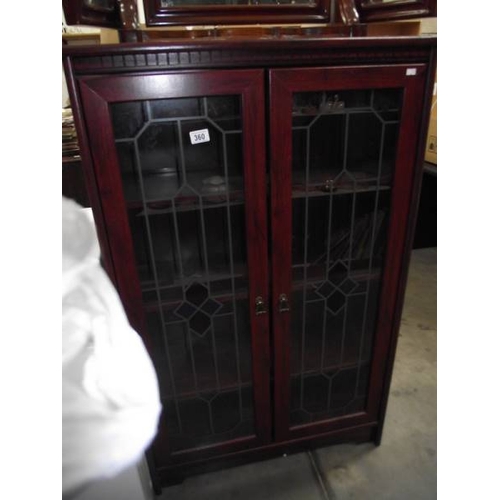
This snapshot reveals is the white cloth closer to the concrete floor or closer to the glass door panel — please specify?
the glass door panel

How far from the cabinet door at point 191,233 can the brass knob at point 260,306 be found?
0.02 m

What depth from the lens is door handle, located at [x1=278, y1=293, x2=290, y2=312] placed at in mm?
1138

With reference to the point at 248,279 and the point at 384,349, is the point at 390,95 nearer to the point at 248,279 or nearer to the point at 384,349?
the point at 248,279

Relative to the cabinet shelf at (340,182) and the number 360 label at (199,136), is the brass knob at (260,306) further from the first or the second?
the number 360 label at (199,136)

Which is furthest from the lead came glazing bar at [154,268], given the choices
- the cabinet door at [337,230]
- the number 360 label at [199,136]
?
the cabinet door at [337,230]

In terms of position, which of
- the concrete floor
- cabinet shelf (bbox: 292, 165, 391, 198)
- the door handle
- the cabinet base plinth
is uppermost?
cabinet shelf (bbox: 292, 165, 391, 198)

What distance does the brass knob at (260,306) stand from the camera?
113 cm

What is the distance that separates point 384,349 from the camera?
1303 mm

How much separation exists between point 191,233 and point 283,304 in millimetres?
366

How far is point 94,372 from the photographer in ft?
2.62

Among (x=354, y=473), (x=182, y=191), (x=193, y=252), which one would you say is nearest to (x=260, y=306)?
(x=193, y=252)

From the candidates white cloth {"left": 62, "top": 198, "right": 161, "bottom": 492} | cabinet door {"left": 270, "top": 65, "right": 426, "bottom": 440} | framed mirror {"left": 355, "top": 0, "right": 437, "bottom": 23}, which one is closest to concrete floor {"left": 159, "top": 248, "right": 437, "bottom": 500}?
cabinet door {"left": 270, "top": 65, "right": 426, "bottom": 440}
